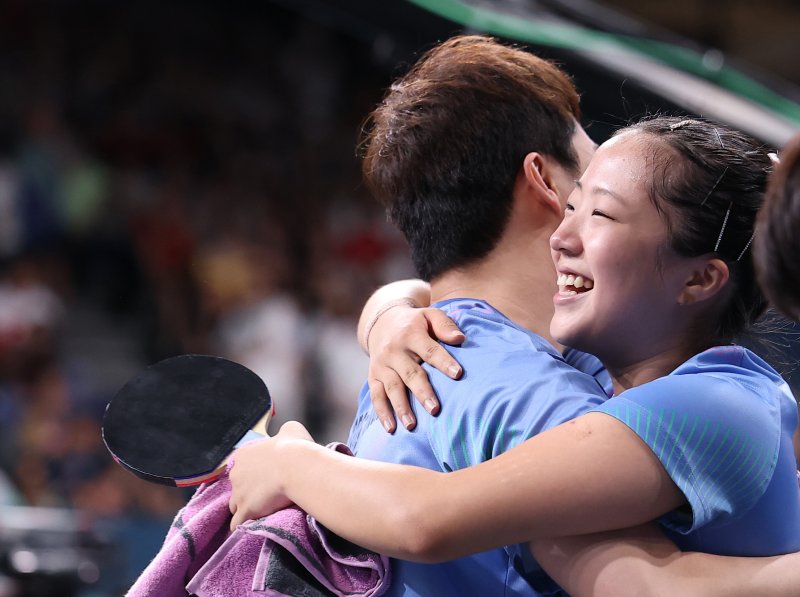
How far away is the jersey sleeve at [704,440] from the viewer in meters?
0.99

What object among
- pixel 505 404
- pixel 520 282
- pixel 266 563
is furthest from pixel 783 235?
pixel 266 563

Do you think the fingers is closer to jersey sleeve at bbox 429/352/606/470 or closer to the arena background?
jersey sleeve at bbox 429/352/606/470

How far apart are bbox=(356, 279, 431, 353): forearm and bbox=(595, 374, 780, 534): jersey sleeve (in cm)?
55

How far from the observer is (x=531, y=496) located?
0.98 meters

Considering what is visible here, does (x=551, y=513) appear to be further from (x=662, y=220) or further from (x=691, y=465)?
(x=662, y=220)

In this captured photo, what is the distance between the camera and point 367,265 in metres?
4.69

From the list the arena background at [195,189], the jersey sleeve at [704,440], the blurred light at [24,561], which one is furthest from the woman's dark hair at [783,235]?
the blurred light at [24,561]

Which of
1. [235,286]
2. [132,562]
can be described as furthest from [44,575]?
[235,286]

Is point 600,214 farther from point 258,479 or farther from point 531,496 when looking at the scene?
point 258,479

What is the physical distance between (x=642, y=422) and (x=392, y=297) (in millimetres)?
602

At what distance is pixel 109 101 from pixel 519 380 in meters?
4.75

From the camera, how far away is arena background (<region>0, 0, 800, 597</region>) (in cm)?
268

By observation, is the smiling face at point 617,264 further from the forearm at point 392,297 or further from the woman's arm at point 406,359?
the forearm at point 392,297

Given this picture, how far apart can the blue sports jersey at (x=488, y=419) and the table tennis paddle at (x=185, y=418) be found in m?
0.19
